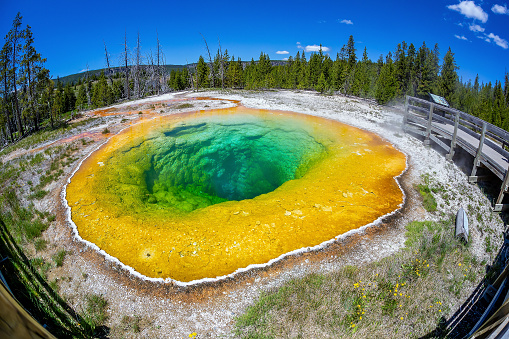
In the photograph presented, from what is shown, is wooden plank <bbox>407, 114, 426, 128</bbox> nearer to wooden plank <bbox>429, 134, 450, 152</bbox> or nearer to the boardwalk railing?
the boardwalk railing

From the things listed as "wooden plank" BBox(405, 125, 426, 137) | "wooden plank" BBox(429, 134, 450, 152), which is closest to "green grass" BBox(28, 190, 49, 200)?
"wooden plank" BBox(429, 134, 450, 152)

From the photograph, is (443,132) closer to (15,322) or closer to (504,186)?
(504,186)

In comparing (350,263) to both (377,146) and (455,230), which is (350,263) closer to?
(455,230)

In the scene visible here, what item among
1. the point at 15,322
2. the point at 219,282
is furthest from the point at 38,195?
the point at 15,322

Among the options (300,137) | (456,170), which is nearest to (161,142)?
(300,137)

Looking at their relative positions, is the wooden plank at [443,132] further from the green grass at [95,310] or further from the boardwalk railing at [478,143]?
the green grass at [95,310]
